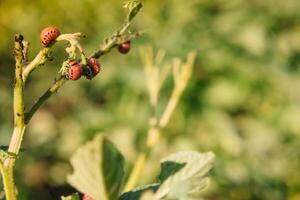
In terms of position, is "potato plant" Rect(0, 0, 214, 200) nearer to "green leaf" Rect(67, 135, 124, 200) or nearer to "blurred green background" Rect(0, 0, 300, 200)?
"green leaf" Rect(67, 135, 124, 200)

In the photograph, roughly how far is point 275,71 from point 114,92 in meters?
0.74

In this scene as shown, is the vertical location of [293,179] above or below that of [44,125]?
below

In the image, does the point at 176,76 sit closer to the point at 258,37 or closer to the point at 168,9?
the point at 258,37

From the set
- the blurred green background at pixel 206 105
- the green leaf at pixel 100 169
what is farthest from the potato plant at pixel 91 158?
the blurred green background at pixel 206 105

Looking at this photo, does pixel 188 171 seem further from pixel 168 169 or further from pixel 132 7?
pixel 132 7

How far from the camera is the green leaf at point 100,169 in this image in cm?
45

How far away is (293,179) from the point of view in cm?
296

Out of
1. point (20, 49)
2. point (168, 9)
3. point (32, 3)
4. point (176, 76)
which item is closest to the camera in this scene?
point (20, 49)

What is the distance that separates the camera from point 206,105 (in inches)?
115

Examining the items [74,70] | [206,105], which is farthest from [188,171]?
[206,105]

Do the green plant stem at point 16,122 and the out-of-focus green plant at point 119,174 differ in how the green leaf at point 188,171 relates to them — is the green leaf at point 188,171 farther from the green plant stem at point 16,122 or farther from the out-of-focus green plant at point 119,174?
the green plant stem at point 16,122

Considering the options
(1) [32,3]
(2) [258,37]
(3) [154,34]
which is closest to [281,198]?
(2) [258,37]

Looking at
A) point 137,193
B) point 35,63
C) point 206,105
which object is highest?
point 206,105

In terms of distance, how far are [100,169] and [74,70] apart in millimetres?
85
